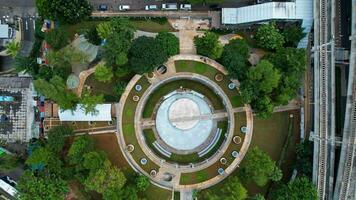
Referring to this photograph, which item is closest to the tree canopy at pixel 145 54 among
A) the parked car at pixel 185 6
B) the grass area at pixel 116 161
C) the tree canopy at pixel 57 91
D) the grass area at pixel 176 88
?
the grass area at pixel 176 88

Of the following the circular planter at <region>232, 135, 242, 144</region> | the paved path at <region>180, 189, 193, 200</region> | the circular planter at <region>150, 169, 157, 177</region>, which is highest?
the circular planter at <region>232, 135, 242, 144</region>

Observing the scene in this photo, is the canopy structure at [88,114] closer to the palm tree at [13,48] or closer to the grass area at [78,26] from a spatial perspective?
the grass area at [78,26]

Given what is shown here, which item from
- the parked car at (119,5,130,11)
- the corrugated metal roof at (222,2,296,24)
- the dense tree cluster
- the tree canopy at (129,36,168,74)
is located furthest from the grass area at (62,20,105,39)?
the corrugated metal roof at (222,2,296,24)

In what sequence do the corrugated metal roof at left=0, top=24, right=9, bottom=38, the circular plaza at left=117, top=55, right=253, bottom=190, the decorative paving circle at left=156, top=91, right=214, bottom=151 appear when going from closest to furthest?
the circular plaza at left=117, top=55, right=253, bottom=190, the decorative paving circle at left=156, top=91, right=214, bottom=151, the corrugated metal roof at left=0, top=24, right=9, bottom=38

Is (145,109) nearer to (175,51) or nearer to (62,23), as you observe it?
(175,51)

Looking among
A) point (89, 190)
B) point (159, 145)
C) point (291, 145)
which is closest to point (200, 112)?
point (159, 145)

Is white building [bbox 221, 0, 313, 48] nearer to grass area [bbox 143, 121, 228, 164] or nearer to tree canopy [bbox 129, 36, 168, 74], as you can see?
tree canopy [bbox 129, 36, 168, 74]

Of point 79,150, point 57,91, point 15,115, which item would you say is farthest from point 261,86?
point 15,115

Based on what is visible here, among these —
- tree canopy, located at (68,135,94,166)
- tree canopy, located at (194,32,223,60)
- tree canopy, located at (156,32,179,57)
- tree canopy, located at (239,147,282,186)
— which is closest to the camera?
tree canopy, located at (239,147,282,186)
